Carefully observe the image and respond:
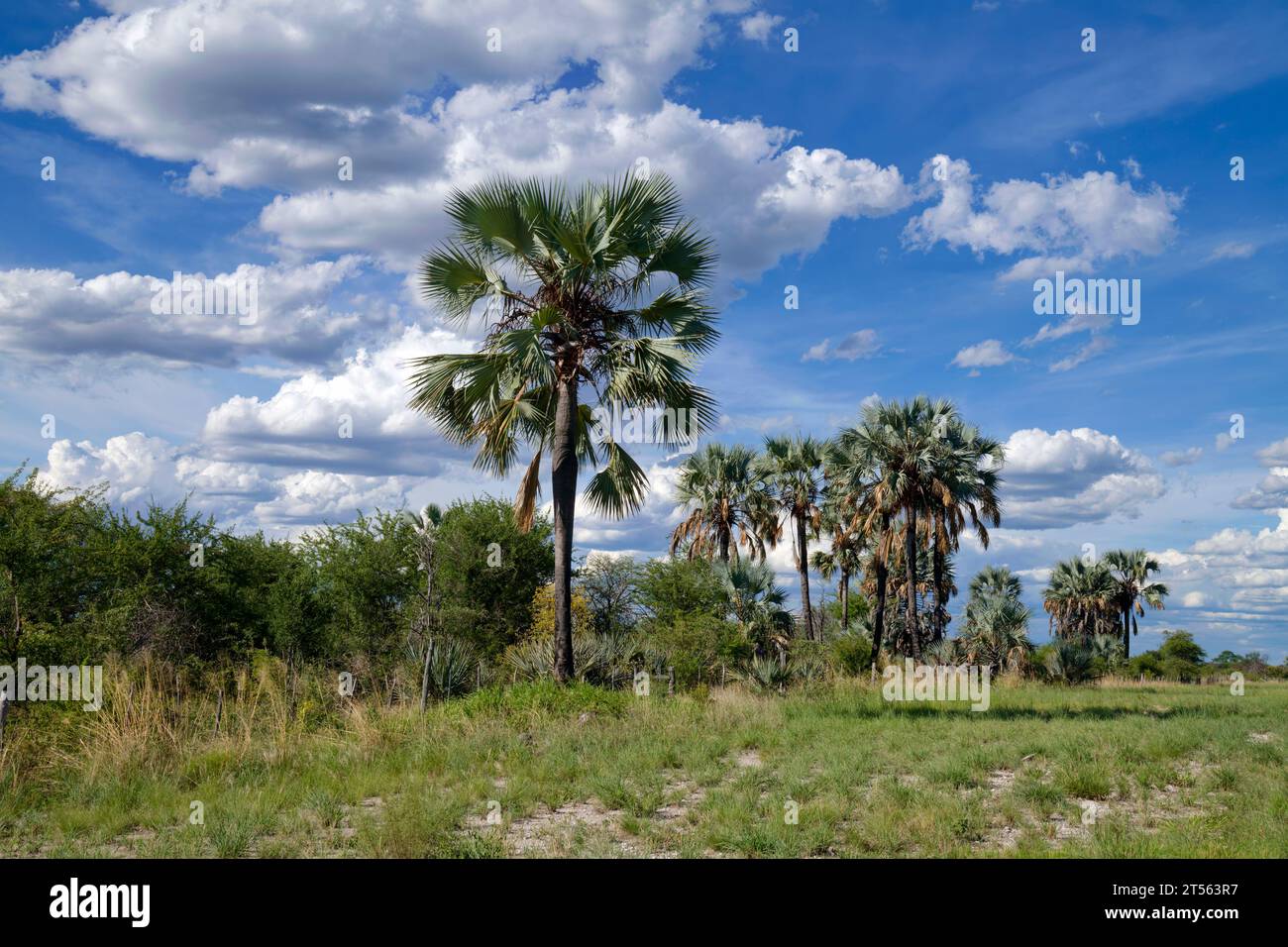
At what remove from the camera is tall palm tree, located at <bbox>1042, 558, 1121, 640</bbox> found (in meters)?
49.6

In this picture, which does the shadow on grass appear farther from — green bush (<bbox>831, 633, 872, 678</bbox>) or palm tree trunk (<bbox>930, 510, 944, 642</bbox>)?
palm tree trunk (<bbox>930, 510, 944, 642</bbox>)

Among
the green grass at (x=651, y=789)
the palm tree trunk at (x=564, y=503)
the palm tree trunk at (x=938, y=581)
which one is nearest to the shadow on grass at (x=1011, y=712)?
the green grass at (x=651, y=789)

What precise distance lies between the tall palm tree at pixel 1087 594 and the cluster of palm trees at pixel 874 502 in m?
11.2

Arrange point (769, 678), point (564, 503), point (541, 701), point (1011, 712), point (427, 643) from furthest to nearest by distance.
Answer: point (427, 643), point (769, 678), point (1011, 712), point (564, 503), point (541, 701)

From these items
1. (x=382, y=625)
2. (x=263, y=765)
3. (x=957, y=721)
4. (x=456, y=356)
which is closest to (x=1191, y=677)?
(x=957, y=721)

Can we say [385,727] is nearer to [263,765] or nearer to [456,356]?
[263,765]

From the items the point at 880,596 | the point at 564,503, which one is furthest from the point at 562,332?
the point at 880,596

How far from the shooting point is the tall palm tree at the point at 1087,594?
163 ft

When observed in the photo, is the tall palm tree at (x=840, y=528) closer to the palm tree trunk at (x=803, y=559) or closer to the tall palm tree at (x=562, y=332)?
the palm tree trunk at (x=803, y=559)

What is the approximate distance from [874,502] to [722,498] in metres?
7.66

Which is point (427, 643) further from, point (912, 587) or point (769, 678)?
point (912, 587)

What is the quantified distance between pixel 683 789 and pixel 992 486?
101 feet

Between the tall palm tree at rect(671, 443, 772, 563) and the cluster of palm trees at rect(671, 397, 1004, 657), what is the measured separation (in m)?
0.05

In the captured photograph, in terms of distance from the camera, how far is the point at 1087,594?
49.7 m
